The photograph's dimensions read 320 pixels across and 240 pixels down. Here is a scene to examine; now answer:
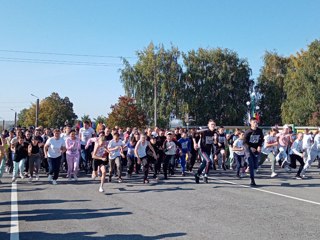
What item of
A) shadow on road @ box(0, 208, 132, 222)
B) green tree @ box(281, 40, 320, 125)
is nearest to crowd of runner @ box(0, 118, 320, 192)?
shadow on road @ box(0, 208, 132, 222)

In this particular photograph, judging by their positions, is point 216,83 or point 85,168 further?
point 216,83

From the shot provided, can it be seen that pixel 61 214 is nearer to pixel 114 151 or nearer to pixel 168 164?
pixel 114 151

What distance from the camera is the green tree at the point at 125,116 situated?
53188mm

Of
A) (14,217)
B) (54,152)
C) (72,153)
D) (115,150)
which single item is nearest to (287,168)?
(115,150)

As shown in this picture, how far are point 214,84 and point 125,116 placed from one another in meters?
13.5

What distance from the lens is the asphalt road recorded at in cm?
664

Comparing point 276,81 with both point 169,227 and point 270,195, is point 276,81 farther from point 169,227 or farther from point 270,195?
point 169,227

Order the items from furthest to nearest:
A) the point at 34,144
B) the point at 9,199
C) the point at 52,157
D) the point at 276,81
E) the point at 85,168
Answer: the point at 276,81, the point at 85,168, the point at 34,144, the point at 52,157, the point at 9,199

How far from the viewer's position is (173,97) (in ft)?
182

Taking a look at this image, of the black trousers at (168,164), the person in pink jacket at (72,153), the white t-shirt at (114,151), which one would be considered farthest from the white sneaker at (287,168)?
the person in pink jacket at (72,153)

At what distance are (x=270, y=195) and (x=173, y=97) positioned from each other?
45450 millimetres

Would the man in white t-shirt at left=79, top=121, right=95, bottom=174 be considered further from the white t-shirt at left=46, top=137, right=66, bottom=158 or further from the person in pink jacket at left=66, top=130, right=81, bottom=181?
the white t-shirt at left=46, top=137, right=66, bottom=158

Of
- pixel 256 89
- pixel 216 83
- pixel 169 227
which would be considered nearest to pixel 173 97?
pixel 216 83

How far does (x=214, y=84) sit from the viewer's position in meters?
56.5
